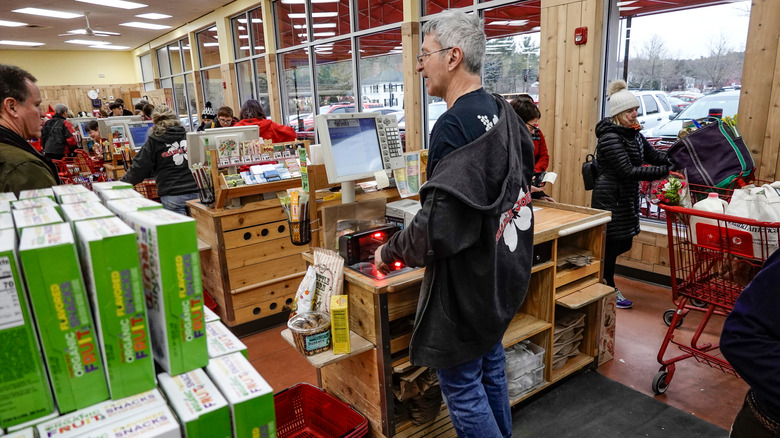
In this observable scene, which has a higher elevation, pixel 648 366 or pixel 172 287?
pixel 172 287

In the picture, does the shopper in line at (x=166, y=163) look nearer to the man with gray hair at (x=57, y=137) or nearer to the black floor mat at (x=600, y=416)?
the black floor mat at (x=600, y=416)

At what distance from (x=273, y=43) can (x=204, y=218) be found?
6.84 metres

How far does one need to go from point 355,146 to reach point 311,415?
1.36 m

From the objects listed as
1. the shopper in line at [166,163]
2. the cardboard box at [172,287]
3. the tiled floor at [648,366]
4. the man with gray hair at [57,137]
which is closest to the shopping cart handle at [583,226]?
the tiled floor at [648,366]

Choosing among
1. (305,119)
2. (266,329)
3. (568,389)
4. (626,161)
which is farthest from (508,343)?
(305,119)

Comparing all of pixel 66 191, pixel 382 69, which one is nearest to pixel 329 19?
pixel 382 69

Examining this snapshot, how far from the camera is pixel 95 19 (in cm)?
1155

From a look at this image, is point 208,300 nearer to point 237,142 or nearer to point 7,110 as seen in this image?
point 237,142

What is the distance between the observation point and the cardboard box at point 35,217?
91cm

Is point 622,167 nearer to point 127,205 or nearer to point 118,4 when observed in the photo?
point 127,205

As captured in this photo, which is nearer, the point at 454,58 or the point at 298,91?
the point at 454,58

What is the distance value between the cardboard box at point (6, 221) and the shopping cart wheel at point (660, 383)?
3.03m

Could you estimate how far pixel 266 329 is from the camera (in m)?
3.86

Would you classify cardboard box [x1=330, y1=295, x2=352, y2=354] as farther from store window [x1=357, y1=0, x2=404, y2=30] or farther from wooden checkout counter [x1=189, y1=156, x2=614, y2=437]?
store window [x1=357, y1=0, x2=404, y2=30]
